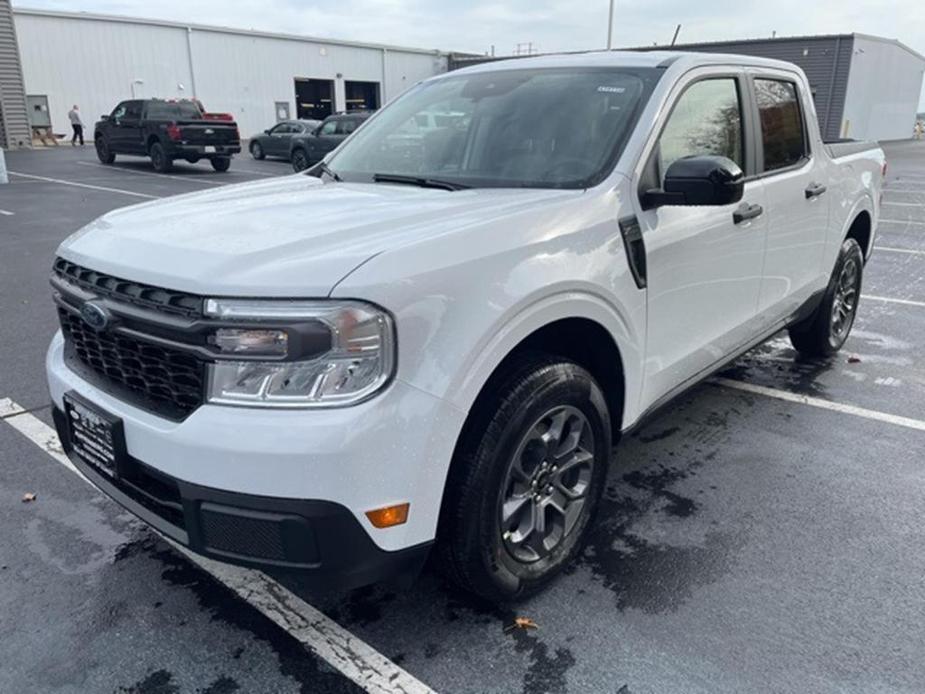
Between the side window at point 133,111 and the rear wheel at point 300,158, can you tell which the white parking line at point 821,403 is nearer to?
the rear wheel at point 300,158

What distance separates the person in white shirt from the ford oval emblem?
31.9 metres

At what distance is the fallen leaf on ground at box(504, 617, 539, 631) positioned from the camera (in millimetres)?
2535

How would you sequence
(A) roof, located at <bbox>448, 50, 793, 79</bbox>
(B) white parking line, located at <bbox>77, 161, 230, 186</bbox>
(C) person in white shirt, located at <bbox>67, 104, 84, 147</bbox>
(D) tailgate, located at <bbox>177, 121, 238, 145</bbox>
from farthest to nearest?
(C) person in white shirt, located at <bbox>67, 104, 84, 147</bbox> → (D) tailgate, located at <bbox>177, 121, 238, 145</bbox> → (B) white parking line, located at <bbox>77, 161, 230, 186</bbox> → (A) roof, located at <bbox>448, 50, 793, 79</bbox>

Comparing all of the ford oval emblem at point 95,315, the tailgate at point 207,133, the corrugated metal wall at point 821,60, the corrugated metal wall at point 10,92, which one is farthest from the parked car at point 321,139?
the ford oval emblem at point 95,315

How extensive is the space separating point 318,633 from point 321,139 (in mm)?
19946

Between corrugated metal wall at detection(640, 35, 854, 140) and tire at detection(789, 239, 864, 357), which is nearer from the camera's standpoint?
tire at detection(789, 239, 864, 357)

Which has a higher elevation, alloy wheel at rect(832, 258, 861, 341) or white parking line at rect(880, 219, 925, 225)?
alloy wheel at rect(832, 258, 861, 341)

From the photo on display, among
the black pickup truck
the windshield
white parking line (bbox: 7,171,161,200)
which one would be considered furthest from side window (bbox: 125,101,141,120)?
the windshield

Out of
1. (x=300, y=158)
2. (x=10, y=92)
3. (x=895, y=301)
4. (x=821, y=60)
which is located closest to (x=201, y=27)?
(x=10, y=92)

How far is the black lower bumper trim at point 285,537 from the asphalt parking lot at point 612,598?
133 millimetres

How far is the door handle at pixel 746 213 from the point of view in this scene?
3389 millimetres

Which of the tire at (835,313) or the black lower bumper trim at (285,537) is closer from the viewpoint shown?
the black lower bumper trim at (285,537)

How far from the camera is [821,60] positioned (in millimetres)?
32281

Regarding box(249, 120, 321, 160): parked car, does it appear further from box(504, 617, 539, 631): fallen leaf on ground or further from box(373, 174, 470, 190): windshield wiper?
box(504, 617, 539, 631): fallen leaf on ground
